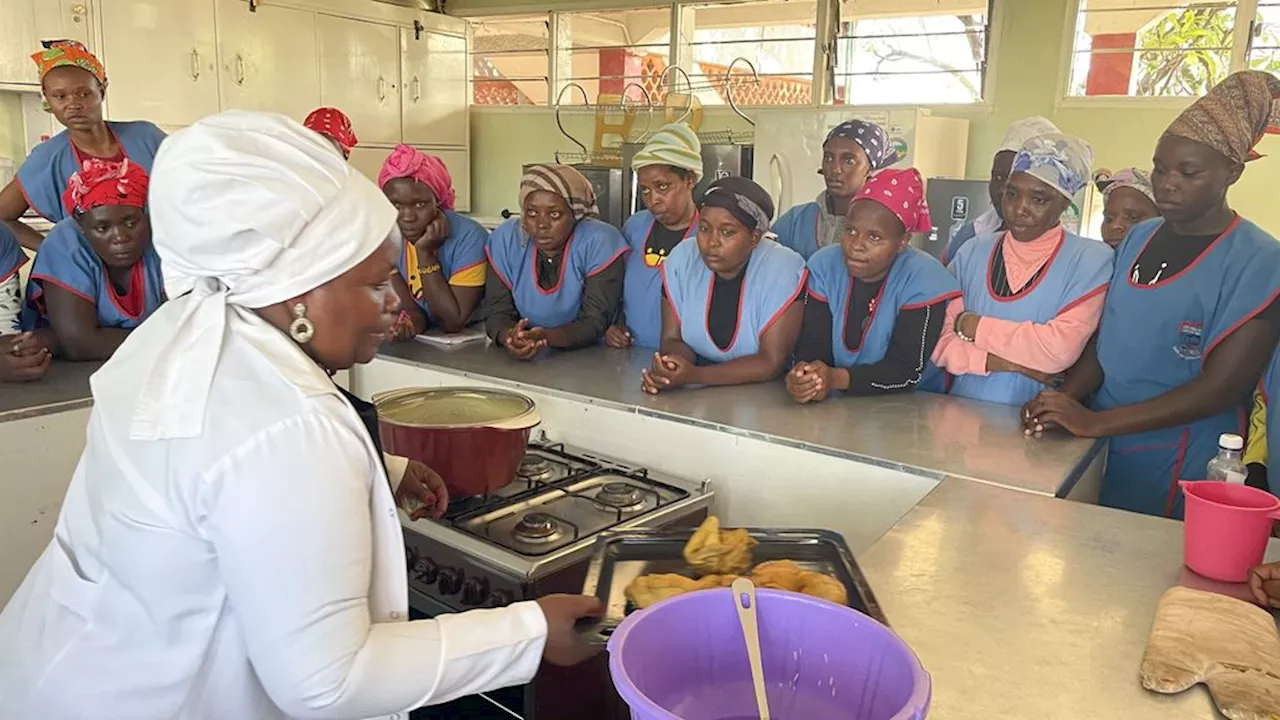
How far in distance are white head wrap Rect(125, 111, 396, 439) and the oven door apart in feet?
2.70

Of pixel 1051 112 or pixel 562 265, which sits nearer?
pixel 562 265

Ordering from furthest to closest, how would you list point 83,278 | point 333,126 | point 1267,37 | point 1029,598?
point 1267,37 < point 333,126 < point 83,278 < point 1029,598

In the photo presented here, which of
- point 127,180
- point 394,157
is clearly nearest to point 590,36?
point 394,157

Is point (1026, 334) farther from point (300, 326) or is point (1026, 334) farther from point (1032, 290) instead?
point (300, 326)

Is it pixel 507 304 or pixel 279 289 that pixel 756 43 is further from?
pixel 279 289

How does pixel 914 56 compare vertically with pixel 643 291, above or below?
above

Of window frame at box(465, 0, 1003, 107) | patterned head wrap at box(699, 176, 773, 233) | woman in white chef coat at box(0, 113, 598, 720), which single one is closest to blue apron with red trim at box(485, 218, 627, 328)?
patterned head wrap at box(699, 176, 773, 233)

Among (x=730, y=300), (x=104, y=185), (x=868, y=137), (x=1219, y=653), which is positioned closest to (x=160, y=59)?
(x=104, y=185)

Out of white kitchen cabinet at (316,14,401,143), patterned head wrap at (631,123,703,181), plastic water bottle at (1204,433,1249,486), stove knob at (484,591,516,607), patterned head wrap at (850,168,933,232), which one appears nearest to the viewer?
plastic water bottle at (1204,433,1249,486)

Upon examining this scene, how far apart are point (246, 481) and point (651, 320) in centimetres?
195

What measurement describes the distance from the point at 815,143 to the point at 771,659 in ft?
12.0

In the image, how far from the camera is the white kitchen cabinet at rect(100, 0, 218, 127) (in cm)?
430

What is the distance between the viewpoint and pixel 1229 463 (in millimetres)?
1390

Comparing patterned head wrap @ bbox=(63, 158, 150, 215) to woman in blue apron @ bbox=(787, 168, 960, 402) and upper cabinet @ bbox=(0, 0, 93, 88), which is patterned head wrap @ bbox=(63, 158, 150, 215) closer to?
woman in blue apron @ bbox=(787, 168, 960, 402)
